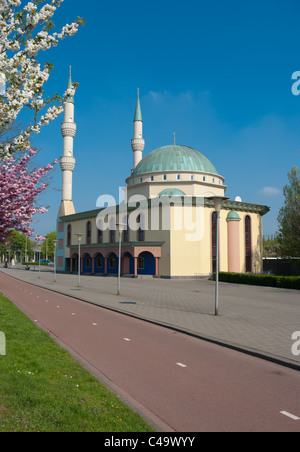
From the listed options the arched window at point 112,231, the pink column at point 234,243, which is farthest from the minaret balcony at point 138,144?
the pink column at point 234,243

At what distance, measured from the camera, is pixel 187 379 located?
6645 millimetres

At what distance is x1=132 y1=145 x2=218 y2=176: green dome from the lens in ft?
169

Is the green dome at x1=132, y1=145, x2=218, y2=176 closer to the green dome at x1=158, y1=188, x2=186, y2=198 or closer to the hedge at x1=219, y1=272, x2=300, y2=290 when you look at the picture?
the green dome at x1=158, y1=188, x2=186, y2=198

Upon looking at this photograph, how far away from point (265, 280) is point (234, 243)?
43.7 feet

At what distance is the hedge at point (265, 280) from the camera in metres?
29.6

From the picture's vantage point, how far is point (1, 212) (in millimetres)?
12914

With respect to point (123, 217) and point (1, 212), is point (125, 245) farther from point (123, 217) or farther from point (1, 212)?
point (1, 212)

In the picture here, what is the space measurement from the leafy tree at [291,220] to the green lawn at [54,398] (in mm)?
31902

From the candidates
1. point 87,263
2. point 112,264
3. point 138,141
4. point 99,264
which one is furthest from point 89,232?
point 138,141

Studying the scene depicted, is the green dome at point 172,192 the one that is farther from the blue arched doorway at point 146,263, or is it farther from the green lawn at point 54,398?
the green lawn at point 54,398

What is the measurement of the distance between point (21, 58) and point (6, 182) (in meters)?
6.53

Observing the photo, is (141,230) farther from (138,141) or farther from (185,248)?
(138,141)
